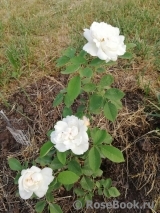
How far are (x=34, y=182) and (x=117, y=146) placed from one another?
0.65 m

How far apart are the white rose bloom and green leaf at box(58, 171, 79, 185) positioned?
11 cm

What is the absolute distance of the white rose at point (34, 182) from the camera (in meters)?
1.13

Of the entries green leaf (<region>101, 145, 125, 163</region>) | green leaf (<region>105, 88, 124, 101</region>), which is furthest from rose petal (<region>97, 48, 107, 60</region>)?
green leaf (<region>101, 145, 125, 163</region>)

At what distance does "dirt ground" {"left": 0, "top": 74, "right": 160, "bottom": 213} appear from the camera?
1599mm

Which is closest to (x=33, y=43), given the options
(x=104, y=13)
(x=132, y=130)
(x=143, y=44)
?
(x=104, y=13)

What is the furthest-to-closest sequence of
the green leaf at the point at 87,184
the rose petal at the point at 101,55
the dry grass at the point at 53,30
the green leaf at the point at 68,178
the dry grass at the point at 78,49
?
the dry grass at the point at 53,30
the dry grass at the point at 78,49
the green leaf at the point at 87,184
the green leaf at the point at 68,178
the rose petal at the point at 101,55

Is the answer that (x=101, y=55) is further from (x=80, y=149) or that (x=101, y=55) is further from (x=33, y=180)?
(x=33, y=180)

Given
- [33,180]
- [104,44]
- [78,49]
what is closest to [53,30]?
[78,49]

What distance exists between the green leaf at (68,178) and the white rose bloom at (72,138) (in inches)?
4.3

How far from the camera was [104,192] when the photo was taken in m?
1.50

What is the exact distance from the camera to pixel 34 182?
113 centimetres

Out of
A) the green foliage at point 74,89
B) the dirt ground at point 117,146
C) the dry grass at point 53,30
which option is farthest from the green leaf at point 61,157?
the dry grass at point 53,30

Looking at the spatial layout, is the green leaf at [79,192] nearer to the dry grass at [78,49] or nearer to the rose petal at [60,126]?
the dry grass at [78,49]

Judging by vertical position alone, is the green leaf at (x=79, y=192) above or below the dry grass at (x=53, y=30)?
below
